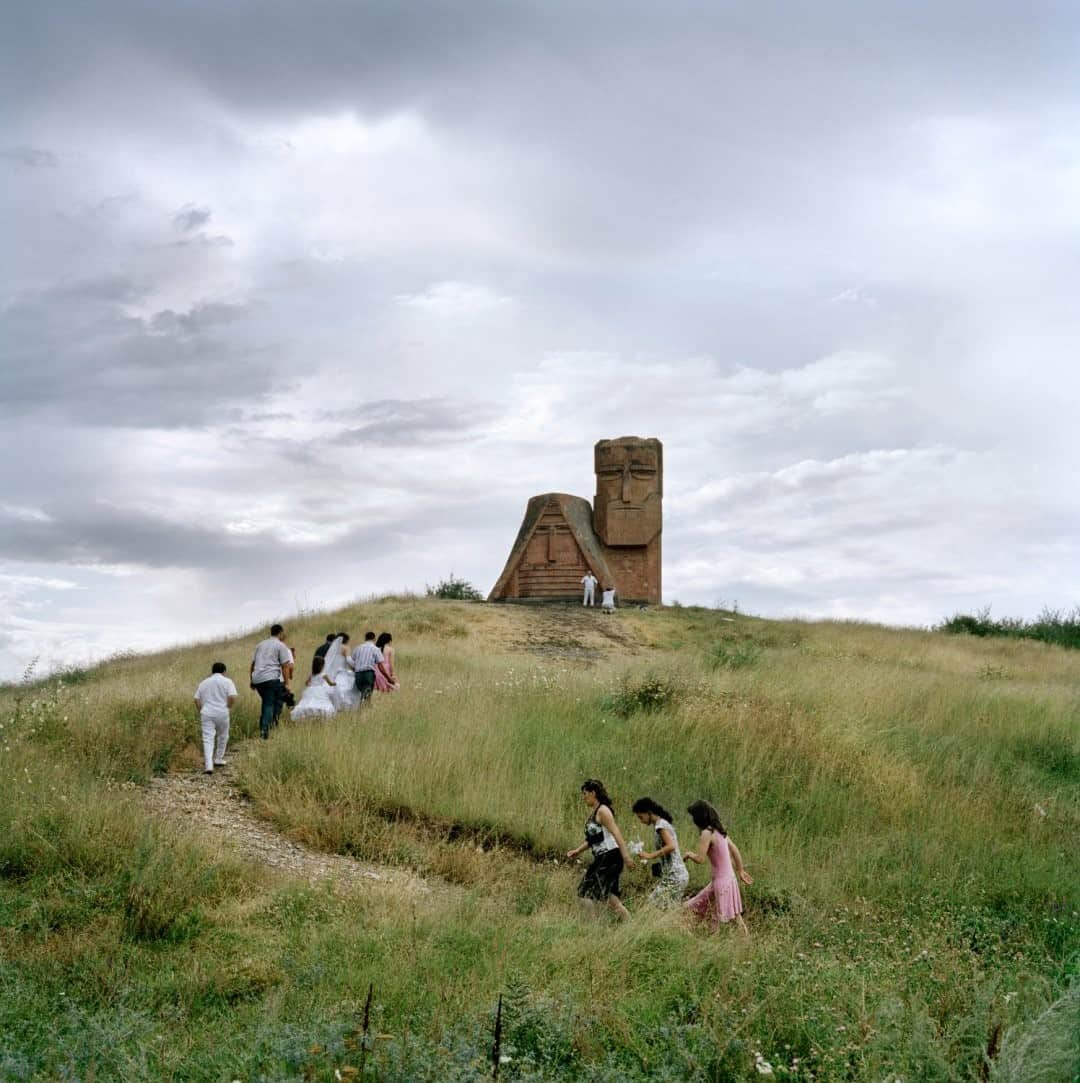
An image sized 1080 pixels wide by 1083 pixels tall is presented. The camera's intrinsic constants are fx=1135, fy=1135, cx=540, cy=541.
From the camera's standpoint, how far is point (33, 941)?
740 cm

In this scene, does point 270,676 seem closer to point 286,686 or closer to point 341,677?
point 286,686

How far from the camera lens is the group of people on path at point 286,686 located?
499 inches

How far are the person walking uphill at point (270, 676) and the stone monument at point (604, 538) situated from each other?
15.6m

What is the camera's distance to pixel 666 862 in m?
8.75

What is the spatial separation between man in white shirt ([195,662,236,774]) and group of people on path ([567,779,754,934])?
17.7ft

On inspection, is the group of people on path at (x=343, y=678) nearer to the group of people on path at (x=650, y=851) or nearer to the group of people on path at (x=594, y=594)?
the group of people on path at (x=650, y=851)

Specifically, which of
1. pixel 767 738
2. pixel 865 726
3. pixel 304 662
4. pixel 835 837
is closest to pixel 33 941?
pixel 835 837

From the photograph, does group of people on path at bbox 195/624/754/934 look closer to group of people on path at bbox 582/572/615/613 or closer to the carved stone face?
group of people on path at bbox 582/572/615/613

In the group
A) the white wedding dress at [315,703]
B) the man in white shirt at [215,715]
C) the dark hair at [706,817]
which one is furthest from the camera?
the white wedding dress at [315,703]

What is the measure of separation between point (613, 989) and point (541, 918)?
1332 millimetres

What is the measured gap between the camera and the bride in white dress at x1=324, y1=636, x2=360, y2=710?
578 inches

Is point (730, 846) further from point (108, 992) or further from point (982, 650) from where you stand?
point (982, 650)

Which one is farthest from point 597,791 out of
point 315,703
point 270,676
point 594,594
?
point 594,594

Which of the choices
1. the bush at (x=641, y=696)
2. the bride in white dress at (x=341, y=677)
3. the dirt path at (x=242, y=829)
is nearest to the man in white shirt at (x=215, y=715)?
the dirt path at (x=242, y=829)
